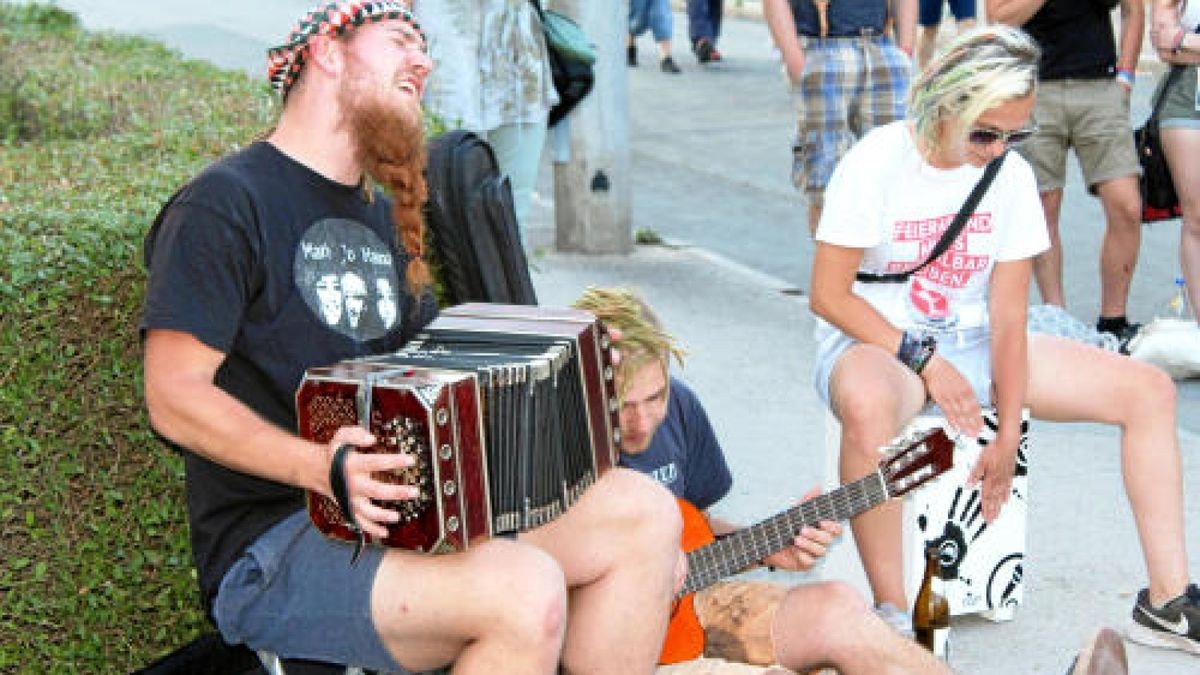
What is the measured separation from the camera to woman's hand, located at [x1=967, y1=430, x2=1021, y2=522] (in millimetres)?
4551

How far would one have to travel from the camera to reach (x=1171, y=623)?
4.55 m

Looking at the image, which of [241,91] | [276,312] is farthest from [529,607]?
[241,91]

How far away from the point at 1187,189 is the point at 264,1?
38.7ft

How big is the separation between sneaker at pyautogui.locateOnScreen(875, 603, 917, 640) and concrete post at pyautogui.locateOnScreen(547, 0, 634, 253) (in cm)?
399

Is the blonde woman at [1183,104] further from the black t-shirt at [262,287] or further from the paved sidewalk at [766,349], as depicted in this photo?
the black t-shirt at [262,287]

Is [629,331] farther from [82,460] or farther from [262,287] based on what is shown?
[82,460]

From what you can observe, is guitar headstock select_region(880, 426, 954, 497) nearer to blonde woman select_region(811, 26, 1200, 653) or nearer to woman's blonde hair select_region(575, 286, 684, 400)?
blonde woman select_region(811, 26, 1200, 653)

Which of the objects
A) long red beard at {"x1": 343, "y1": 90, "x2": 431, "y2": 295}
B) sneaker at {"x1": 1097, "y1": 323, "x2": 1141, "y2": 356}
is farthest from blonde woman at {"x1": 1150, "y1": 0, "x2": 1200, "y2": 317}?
long red beard at {"x1": 343, "y1": 90, "x2": 431, "y2": 295}

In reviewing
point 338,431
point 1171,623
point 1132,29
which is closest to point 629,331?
point 338,431

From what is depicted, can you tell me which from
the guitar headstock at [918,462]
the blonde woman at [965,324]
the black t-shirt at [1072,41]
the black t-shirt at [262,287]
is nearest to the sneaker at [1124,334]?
the black t-shirt at [1072,41]

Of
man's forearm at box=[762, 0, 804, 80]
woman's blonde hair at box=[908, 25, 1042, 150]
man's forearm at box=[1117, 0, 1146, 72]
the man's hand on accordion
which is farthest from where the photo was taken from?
man's forearm at box=[1117, 0, 1146, 72]

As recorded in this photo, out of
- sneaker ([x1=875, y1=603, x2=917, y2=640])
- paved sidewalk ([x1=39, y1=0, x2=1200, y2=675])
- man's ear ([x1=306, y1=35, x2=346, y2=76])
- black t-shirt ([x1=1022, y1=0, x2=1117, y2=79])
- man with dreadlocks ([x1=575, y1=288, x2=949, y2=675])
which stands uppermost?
man's ear ([x1=306, y1=35, x2=346, y2=76])

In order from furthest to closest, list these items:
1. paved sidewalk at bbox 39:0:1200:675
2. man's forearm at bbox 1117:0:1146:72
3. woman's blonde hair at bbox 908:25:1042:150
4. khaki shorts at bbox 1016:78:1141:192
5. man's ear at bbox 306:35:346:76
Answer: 1. man's forearm at bbox 1117:0:1146:72
2. khaki shorts at bbox 1016:78:1141:192
3. paved sidewalk at bbox 39:0:1200:675
4. woman's blonde hair at bbox 908:25:1042:150
5. man's ear at bbox 306:35:346:76

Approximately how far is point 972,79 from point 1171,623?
1361mm
